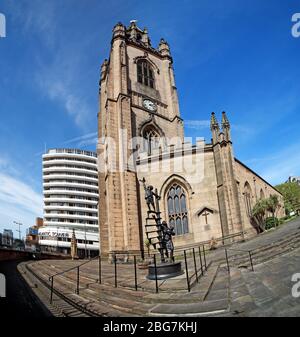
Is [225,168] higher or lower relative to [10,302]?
higher

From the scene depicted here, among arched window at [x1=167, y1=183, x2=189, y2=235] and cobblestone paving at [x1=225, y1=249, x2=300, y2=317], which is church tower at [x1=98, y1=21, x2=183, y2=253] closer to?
arched window at [x1=167, y1=183, x2=189, y2=235]

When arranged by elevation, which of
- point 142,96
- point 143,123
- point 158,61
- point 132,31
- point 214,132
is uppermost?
point 132,31

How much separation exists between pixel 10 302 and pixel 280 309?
7131 millimetres

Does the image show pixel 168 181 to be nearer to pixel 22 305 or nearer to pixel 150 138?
pixel 150 138

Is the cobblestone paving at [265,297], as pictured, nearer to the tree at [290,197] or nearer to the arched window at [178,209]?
the arched window at [178,209]

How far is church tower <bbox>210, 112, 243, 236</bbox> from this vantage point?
58.4 feet

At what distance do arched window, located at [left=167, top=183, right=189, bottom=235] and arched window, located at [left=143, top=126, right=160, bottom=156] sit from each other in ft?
22.7

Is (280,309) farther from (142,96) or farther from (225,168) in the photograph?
(142,96)

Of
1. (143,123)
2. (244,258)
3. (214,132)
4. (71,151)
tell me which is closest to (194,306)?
(244,258)

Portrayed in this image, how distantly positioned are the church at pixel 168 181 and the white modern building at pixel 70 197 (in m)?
42.7

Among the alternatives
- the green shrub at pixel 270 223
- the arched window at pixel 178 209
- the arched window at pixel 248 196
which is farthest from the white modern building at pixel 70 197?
the green shrub at pixel 270 223

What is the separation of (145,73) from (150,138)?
389 inches

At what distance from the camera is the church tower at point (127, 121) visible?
65.7 feet

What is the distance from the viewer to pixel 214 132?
66.4 ft
